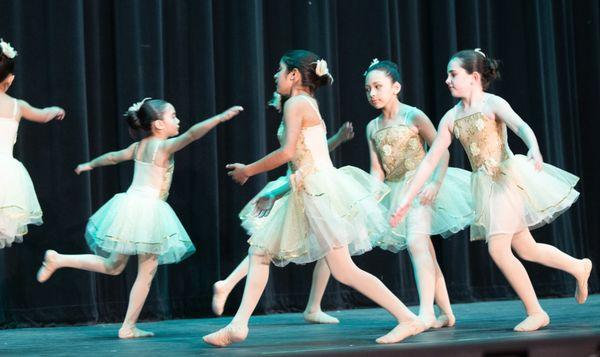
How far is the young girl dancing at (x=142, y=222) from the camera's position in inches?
169

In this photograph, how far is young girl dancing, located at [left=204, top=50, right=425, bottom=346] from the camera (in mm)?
3514

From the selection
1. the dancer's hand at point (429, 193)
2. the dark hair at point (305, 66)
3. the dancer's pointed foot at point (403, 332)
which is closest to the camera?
the dancer's pointed foot at point (403, 332)

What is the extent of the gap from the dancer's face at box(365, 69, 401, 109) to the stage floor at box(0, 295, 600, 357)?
113 cm

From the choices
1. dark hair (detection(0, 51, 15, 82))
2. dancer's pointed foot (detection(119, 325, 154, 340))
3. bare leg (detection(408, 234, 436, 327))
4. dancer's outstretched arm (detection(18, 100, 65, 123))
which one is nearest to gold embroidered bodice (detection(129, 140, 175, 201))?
dancer's outstretched arm (detection(18, 100, 65, 123))

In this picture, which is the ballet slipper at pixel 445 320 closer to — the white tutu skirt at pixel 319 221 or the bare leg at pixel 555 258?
the bare leg at pixel 555 258

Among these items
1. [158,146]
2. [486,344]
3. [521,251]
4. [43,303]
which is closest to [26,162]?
[43,303]

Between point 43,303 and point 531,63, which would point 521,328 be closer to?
point 43,303

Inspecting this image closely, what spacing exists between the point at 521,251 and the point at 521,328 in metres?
0.38

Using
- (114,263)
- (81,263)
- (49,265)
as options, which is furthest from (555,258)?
(49,265)

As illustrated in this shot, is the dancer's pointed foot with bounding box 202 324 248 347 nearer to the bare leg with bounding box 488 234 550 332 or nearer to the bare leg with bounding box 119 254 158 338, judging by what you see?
the bare leg with bounding box 119 254 158 338

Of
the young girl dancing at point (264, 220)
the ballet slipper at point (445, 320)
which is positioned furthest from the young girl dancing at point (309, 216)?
the ballet slipper at point (445, 320)

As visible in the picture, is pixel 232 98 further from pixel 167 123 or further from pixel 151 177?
pixel 151 177

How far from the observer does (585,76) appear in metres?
7.38

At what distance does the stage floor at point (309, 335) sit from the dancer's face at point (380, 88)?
1126mm
